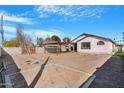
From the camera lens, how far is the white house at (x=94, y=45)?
11266mm

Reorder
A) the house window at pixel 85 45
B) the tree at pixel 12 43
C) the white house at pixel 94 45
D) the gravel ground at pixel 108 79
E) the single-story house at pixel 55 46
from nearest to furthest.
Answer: the gravel ground at pixel 108 79 < the tree at pixel 12 43 < the single-story house at pixel 55 46 < the white house at pixel 94 45 < the house window at pixel 85 45

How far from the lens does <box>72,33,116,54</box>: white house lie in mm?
11266

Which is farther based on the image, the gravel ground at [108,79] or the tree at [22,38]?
the tree at [22,38]

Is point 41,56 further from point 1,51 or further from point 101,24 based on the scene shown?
point 101,24

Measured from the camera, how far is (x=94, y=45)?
11.8 metres

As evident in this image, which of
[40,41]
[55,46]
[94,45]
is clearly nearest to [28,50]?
[40,41]

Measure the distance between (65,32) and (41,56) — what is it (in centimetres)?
204

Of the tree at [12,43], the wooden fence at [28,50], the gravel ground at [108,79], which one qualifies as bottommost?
the gravel ground at [108,79]

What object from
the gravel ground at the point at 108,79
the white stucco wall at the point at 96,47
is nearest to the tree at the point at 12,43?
the white stucco wall at the point at 96,47

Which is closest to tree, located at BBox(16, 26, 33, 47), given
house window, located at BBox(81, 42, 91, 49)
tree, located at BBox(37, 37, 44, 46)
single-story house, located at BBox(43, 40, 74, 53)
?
tree, located at BBox(37, 37, 44, 46)

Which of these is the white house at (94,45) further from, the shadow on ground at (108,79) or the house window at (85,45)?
the shadow on ground at (108,79)

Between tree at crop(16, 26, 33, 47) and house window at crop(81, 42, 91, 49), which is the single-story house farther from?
tree at crop(16, 26, 33, 47)

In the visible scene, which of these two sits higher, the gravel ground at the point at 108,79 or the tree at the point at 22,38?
the tree at the point at 22,38

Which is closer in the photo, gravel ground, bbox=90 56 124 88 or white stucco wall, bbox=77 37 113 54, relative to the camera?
gravel ground, bbox=90 56 124 88
